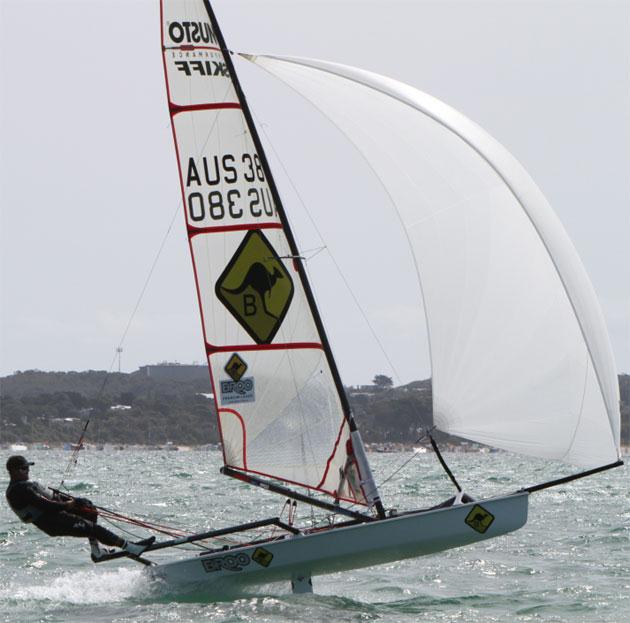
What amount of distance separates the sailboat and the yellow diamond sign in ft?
0.04

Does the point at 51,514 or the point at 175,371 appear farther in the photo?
the point at 175,371

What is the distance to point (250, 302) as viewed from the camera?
9.57 metres

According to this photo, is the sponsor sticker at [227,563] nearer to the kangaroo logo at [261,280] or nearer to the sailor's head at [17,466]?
the sailor's head at [17,466]

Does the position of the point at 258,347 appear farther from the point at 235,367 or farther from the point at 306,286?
the point at 306,286

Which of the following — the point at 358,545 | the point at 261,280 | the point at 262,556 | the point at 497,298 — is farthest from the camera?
the point at 261,280

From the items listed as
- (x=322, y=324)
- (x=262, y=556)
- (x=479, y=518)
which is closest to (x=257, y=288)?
(x=322, y=324)

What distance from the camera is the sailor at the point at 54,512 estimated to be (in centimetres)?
939

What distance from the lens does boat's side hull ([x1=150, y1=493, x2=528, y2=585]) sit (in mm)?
8922

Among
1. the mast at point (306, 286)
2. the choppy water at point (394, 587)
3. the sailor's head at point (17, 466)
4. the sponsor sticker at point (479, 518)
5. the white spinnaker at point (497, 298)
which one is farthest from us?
the mast at point (306, 286)

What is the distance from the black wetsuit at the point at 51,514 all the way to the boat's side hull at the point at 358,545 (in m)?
0.63

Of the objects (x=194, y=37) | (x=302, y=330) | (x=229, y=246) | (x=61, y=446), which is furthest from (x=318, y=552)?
(x=61, y=446)

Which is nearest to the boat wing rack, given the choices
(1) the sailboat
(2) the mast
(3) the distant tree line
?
(1) the sailboat

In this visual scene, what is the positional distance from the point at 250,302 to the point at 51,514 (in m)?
2.16

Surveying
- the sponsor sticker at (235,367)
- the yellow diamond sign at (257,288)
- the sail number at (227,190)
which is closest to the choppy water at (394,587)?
the sponsor sticker at (235,367)
